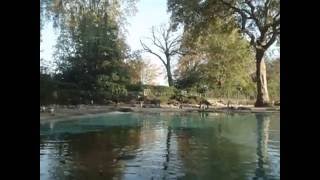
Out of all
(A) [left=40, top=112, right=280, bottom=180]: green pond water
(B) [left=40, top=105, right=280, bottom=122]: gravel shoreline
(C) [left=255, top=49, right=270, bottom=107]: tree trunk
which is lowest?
(A) [left=40, top=112, right=280, bottom=180]: green pond water

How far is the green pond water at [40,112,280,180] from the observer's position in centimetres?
197

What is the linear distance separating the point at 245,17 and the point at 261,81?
382 mm

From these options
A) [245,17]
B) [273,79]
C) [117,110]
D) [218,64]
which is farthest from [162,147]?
[245,17]

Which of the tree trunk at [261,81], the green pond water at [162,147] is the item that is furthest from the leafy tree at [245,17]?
the green pond water at [162,147]

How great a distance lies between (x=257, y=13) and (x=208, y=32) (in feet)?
0.96

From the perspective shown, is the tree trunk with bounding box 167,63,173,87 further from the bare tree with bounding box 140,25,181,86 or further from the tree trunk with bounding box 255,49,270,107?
the tree trunk with bounding box 255,49,270,107

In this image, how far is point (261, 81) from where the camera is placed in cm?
204

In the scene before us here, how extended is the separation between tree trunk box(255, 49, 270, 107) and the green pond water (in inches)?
3.1

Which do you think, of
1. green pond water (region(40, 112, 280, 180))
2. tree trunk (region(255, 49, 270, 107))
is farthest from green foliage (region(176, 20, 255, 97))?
green pond water (region(40, 112, 280, 180))

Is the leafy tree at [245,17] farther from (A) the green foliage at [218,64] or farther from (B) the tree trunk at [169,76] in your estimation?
(B) the tree trunk at [169,76]

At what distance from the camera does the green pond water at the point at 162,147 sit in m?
1.97

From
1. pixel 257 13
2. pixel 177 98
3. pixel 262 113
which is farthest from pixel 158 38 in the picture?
pixel 262 113

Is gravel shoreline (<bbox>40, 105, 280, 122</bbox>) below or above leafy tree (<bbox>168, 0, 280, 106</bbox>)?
below
